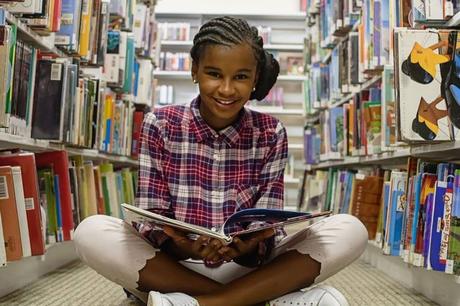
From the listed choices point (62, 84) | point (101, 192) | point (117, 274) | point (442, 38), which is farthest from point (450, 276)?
point (101, 192)

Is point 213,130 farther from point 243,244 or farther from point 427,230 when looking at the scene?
point 427,230

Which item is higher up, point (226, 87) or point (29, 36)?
point (29, 36)

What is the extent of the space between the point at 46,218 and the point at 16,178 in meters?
0.50

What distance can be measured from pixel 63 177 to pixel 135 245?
0.83 metres

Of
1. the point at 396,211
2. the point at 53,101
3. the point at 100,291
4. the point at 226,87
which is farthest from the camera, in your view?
the point at 396,211

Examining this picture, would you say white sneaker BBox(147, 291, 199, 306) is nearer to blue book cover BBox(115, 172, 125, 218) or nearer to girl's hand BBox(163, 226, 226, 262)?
girl's hand BBox(163, 226, 226, 262)

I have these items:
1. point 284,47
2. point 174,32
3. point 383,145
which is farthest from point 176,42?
point 383,145

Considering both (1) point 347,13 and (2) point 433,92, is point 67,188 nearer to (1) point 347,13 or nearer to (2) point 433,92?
(2) point 433,92

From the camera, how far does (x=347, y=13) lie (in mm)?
3082

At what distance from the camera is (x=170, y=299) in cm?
120

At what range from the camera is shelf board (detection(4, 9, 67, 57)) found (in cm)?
163

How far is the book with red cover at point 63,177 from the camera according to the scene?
2.04 meters

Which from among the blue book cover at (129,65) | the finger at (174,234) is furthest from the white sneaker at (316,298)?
the blue book cover at (129,65)

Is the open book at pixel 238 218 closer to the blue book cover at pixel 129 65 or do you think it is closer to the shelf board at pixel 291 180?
the blue book cover at pixel 129 65
